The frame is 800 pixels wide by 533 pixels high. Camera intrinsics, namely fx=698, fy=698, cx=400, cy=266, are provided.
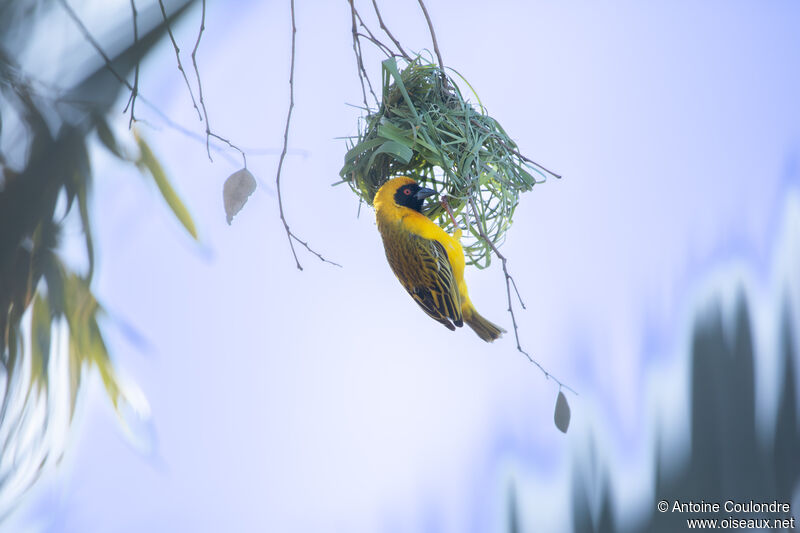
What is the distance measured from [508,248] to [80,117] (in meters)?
1.00

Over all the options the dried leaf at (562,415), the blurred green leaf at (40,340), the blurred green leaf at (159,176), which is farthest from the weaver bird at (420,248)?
the blurred green leaf at (40,340)

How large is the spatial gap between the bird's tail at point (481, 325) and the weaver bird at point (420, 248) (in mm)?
77

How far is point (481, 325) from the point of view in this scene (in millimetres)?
1123

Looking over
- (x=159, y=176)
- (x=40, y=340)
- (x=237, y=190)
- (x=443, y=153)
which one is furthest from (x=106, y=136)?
(x=443, y=153)

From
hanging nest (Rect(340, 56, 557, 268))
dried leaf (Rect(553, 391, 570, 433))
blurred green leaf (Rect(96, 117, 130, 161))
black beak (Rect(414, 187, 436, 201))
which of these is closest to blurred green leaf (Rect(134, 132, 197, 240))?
blurred green leaf (Rect(96, 117, 130, 161))

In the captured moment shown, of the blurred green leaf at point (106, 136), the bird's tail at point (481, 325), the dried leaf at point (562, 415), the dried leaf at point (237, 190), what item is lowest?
the dried leaf at point (562, 415)

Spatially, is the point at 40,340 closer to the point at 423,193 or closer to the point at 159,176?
the point at 159,176

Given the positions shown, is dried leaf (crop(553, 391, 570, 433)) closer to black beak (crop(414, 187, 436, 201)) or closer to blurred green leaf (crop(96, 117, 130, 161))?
black beak (crop(414, 187, 436, 201))

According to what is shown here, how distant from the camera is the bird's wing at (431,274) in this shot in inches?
39.6

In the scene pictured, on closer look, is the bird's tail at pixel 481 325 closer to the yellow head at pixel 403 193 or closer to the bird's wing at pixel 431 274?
the bird's wing at pixel 431 274

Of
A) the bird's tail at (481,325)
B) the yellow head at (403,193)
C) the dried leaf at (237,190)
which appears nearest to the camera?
the dried leaf at (237,190)

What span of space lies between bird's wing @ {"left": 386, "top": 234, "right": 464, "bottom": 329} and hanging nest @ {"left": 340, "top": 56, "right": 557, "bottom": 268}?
57mm

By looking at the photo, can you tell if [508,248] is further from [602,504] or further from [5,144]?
[5,144]

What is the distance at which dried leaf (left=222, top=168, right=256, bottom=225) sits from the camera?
86 cm
